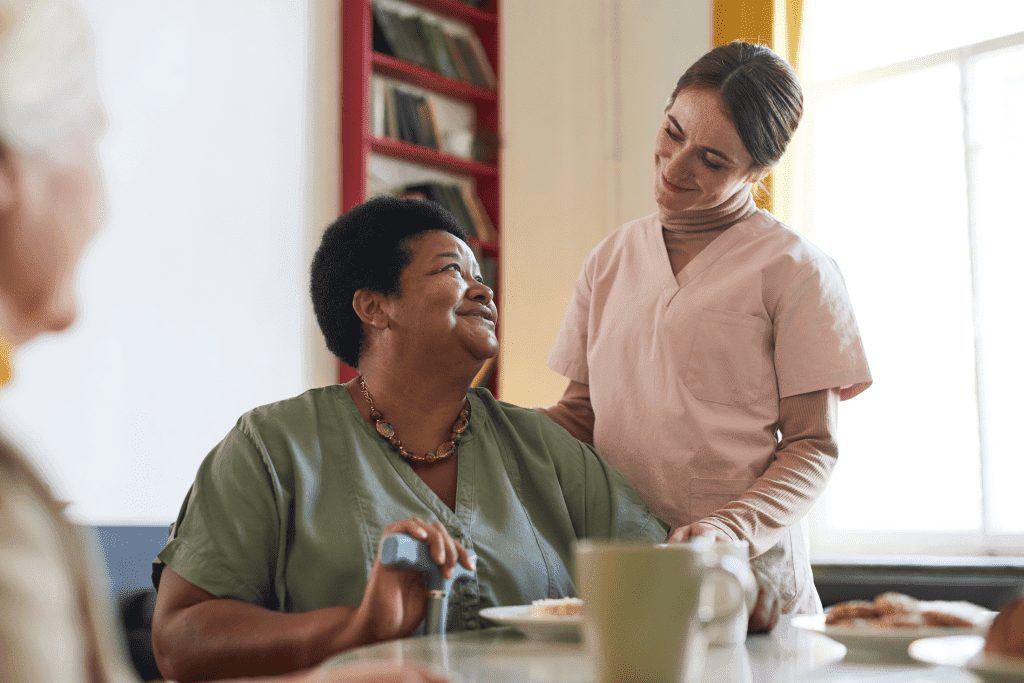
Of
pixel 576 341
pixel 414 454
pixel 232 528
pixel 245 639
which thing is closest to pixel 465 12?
pixel 576 341

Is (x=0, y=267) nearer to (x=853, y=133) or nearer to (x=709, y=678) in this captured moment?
(x=709, y=678)

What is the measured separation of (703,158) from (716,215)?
0.36ft

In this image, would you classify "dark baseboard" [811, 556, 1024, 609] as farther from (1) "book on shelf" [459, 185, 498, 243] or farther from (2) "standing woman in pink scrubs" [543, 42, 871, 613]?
(1) "book on shelf" [459, 185, 498, 243]

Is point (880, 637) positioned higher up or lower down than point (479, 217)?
lower down

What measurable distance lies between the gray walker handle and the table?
0.08 feet

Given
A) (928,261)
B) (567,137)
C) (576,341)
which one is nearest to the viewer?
(576,341)

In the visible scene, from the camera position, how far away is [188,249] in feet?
10.8

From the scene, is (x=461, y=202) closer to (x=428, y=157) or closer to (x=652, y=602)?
(x=428, y=157)

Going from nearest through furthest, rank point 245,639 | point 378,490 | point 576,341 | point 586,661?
point 586,661 < point 245,639 < point 378,490 < point 576,341

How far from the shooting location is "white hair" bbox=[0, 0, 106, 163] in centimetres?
31

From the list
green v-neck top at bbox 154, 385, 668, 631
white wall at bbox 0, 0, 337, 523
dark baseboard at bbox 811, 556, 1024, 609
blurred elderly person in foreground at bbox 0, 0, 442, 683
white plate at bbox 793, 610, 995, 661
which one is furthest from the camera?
white wall at bbox 0, 0, 337, 523

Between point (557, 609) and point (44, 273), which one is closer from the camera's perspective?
point (44, 273)

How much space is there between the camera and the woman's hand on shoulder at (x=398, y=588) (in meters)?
0.91

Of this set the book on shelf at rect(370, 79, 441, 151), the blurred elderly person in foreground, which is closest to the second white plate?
the blurred elderly person in foreground
